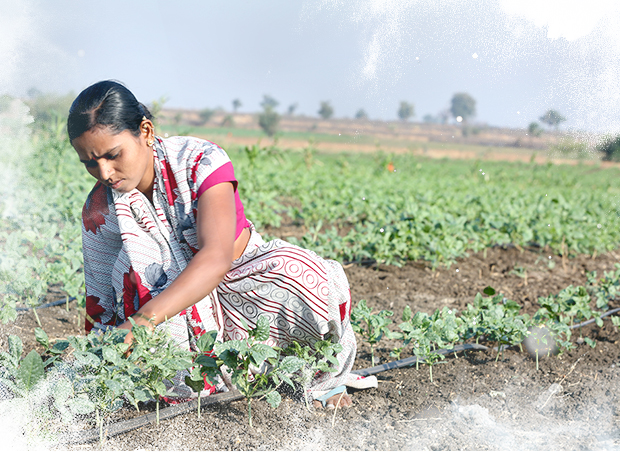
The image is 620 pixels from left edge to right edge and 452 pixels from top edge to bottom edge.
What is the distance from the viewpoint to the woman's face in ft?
5.23

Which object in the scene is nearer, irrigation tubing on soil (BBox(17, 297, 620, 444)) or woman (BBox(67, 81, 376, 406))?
irrigation tubing on soil (BBox(17, 297, 620, 444))

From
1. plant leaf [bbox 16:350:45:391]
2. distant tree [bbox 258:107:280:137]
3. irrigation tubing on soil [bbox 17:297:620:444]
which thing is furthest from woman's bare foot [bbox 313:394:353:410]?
distant tree [bbox 258:107:280:137]

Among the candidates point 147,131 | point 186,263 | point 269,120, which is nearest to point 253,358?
point 186,263

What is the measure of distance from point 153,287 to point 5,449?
0.64m

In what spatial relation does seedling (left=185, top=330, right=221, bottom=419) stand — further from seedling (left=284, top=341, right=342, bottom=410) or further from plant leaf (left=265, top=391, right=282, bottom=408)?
seedling (left=284, top=341, right=342, bottom=410)

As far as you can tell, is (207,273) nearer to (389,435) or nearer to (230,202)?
(230,202)

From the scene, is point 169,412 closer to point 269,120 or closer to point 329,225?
point 329,225

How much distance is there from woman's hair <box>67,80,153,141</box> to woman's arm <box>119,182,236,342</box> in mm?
331

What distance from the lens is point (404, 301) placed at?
320cm

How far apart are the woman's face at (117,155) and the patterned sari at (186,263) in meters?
0.09

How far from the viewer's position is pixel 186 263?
1.91 meters

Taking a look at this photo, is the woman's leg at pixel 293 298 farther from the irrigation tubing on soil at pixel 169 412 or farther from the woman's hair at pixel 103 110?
the woman's hair at pixel 103 110

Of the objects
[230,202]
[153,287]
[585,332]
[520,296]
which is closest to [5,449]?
[153,287]

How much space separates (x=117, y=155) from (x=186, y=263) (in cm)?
46
